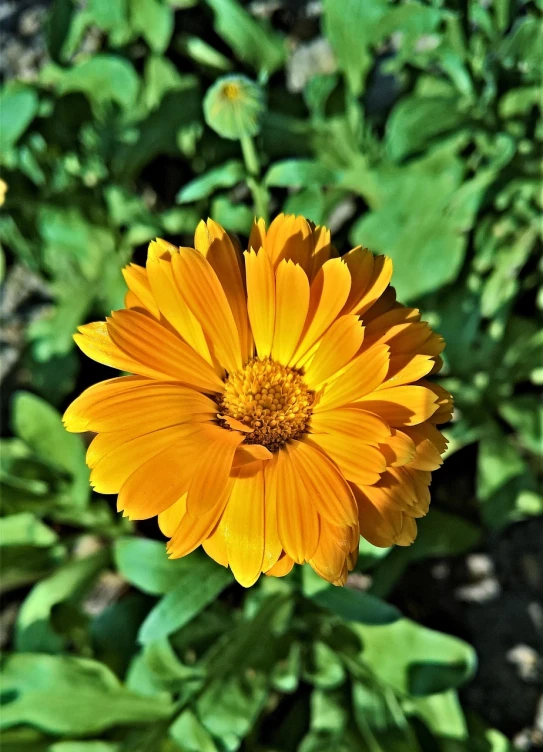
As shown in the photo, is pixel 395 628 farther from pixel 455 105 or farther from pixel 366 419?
pixel 455 105

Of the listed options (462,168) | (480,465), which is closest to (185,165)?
(462,168)

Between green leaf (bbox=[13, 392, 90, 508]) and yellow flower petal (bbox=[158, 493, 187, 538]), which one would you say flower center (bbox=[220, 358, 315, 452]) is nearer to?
yellow flower petal (bbox=[158, 493, 187, 538])

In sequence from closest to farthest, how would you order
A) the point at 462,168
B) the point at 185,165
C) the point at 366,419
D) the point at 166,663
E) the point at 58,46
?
the point at 366,419
the point at 166,663
the point at 58,46
the point at 462,168
the point at 185,165

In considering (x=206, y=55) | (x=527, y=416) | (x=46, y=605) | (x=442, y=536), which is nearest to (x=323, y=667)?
(x=442, y=536)

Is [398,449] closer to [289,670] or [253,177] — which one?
[253,177]

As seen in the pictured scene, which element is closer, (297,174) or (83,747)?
(297,174)

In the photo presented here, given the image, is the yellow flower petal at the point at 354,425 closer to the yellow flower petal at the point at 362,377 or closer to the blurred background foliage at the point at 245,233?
the yellow flower petal at the point at 362,377

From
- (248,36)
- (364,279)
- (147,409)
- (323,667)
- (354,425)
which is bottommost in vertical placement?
(323,667)
